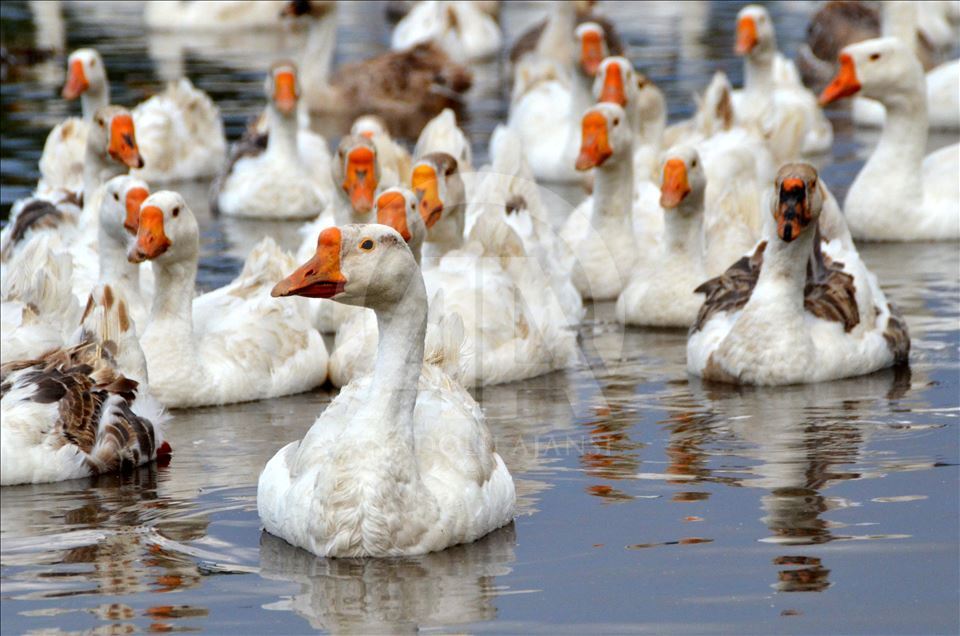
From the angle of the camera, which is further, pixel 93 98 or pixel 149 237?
pixel 93 98

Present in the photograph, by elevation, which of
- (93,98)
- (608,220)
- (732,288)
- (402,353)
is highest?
(93,98)

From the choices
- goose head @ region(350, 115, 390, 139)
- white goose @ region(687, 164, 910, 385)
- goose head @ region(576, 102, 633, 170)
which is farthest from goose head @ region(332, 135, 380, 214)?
goose head @ region(350, 115, 390, 139)

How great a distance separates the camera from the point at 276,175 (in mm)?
17109

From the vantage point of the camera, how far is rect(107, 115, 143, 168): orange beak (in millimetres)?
13461

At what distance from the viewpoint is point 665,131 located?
60.1ft

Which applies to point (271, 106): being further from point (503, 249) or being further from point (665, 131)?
point (503, 249)

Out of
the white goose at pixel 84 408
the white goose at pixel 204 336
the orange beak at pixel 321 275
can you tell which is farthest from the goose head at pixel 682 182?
the orange beak at pixel 321 275

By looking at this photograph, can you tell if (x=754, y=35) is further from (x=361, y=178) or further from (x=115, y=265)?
(x=115, y=265)

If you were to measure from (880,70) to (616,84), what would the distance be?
6.98ft

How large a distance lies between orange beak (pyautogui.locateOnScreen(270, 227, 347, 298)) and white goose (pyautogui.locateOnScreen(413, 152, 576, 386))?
301cm

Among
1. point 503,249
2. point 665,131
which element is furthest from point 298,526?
point 665,131

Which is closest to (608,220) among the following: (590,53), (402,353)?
(590,53)

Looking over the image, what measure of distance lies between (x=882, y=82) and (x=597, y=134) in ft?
10.6

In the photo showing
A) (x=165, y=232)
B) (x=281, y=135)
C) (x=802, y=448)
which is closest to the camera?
(x=802, y=448)
